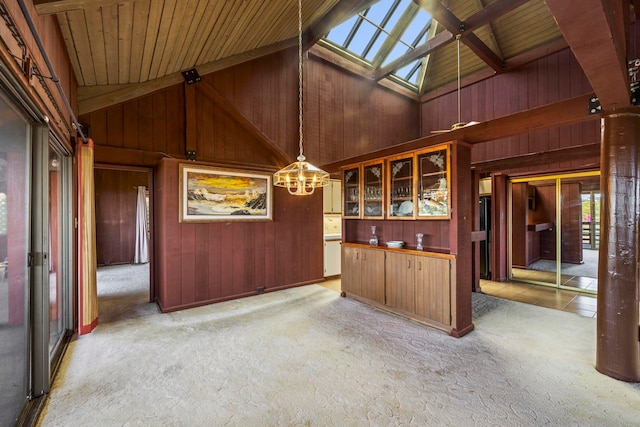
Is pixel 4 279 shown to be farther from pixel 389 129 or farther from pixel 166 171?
pixel 389 129

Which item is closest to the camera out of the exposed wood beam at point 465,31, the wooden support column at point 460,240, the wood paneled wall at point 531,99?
the wooden support column at point 460,240

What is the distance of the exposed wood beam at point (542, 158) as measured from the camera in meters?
4.29

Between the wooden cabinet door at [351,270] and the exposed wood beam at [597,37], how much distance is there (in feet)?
10.7

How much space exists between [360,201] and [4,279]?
378 cm

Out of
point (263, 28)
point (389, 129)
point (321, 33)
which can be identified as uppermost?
point (321, 33)

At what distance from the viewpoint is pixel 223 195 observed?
14.2ft

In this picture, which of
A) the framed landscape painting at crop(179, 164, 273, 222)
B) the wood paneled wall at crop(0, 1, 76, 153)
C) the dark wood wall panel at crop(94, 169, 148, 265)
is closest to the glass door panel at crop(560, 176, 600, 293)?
the framed landscape painting at crop(179, 164, 273, 222)

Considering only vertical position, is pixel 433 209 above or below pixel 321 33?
below

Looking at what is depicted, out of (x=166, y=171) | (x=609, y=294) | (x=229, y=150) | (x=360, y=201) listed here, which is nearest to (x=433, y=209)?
(x=360, y=201)

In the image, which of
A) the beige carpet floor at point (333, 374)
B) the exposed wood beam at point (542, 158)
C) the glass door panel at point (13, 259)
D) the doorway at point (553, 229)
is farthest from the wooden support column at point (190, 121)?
the doorway at point (553, 229)

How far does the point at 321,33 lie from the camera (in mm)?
4508

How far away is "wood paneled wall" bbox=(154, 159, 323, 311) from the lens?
3.92 m

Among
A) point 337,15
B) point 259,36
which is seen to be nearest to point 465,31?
point 337,15

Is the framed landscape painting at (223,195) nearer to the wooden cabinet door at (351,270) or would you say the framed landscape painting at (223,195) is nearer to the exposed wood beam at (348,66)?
the wooden cabinet door at (351,270)
